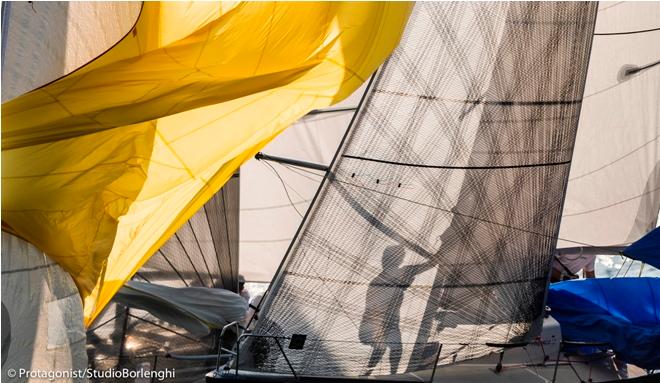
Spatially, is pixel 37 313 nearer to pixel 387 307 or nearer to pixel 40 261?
pixel 40 261

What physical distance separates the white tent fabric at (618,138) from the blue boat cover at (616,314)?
3.00 m

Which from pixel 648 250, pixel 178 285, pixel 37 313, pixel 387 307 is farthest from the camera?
pixel 178 285

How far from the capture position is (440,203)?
A: 6.48 m

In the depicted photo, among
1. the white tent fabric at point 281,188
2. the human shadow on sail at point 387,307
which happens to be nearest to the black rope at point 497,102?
the human shadow on sail at point 387,307

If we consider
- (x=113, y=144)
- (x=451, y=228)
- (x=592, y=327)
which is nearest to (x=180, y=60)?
(x=113, y=144)

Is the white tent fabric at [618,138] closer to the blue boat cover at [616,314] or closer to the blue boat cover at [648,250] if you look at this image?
the blue boat cover at [616,314]

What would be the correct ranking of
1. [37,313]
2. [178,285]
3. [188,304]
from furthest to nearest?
[178,285] < [188,304] < [37,313]

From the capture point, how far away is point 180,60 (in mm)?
4438

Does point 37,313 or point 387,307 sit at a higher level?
point 387,307

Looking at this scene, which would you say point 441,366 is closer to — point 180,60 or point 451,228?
point 451,228

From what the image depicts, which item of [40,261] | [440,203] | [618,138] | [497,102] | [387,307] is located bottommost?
[40,261]

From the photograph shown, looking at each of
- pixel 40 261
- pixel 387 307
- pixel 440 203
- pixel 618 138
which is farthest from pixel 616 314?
pixel 40 261

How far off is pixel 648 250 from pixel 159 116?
14.6 feet

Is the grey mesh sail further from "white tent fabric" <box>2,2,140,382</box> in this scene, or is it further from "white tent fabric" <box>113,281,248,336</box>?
"white tent fabric" <box>2,2,140,382</box>
